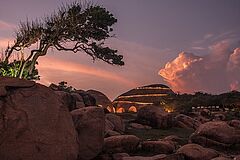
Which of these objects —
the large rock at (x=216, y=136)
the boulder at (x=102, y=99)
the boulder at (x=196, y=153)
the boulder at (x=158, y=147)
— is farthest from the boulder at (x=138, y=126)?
the boulder at (x=102, y=99)

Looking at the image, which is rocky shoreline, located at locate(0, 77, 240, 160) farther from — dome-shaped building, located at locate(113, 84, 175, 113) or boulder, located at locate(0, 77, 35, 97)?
dome-shaped building, located at locate(113, 84, 175, 113)

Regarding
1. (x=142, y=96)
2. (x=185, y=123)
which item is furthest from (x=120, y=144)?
(x=142, y=96)

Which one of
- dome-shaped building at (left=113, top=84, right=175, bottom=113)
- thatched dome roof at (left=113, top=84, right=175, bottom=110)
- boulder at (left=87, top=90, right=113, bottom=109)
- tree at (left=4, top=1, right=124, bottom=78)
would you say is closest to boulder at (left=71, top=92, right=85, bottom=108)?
tree at (left=4, top=1, right=124, bottom=78)

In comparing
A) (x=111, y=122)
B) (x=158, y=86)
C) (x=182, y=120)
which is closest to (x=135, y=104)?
(x=158, y=86)

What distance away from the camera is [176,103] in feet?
211

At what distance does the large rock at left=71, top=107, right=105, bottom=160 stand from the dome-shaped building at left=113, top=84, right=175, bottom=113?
64.0m

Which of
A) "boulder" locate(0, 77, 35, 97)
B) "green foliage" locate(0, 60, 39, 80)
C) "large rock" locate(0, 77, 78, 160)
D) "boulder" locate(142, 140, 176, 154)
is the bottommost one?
"boulder" locate(142, 140, 176, 154)

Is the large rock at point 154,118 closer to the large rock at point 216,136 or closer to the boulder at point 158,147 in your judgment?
the large rock at point 216,136

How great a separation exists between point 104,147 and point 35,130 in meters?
5.21

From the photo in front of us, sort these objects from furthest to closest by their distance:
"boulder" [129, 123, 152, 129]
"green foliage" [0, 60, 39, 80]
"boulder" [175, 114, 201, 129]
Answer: "green foliage" [0, 60, 39, 80], "boulder" [175, 114, 201, 129], "boulder" [129, 123, 152, 129]

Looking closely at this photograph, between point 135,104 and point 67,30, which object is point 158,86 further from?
point 67,30

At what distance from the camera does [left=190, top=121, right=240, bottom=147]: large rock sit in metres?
17.0

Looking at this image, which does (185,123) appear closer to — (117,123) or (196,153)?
(117,123)

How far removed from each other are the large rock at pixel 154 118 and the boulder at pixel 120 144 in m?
12.8
